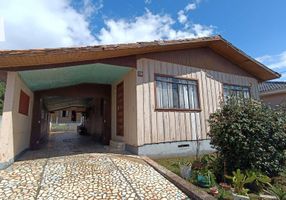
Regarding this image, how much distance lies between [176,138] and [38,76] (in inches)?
208

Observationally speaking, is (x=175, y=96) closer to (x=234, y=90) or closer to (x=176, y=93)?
(x=176, y=93)

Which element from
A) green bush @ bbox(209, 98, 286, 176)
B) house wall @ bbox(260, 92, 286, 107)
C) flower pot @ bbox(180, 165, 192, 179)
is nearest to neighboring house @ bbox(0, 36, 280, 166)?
green bush @ bbox(209, 98, 286, 176)

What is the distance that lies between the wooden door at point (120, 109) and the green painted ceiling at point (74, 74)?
489 mm

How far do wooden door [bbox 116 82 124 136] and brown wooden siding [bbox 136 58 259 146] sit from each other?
1.66 meters

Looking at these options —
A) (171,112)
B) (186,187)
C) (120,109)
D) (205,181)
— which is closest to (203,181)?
(205,181)

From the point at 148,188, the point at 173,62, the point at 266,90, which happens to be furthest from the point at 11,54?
the point at 266,90

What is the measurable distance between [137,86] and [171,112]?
168 centimetres

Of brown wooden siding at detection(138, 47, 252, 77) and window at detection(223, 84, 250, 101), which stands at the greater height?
brown wooden siding at detection(138, 47, 252, 77)

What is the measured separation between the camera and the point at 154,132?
7430 millimetres

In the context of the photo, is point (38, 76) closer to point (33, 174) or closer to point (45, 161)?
point (45, 161)

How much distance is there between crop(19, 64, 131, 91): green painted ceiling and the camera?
677 centimetres

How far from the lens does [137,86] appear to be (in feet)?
24.3

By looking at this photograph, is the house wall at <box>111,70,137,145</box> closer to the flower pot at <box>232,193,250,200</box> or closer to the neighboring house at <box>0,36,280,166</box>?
the neighboring house at <box>0,36,280,166</box>

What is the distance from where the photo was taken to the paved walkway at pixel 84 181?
393cm
